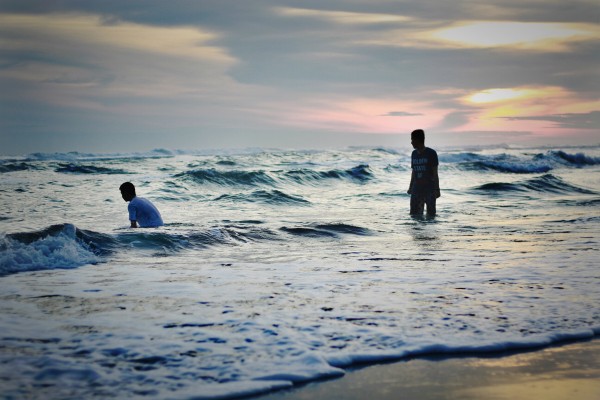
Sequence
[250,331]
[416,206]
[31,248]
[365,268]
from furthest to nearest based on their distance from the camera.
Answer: [416,206], [31,248], [365,268], [250,331]

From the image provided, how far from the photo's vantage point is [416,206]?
13.2 meters

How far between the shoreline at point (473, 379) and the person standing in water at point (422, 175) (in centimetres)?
841

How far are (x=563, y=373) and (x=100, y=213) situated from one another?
12.9 metres

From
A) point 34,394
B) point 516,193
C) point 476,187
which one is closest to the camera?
point 34,394

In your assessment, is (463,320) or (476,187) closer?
(463,320)

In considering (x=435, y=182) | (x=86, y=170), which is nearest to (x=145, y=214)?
(x=435, y=182)

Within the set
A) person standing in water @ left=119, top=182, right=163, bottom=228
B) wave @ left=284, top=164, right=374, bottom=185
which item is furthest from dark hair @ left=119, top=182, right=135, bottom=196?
wave @ left=284, top=164, right=374, bottom=185

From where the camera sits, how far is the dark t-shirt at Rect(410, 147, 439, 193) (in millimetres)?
12305

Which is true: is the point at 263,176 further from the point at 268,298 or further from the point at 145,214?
the point at 268,298

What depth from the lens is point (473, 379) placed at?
3.56m

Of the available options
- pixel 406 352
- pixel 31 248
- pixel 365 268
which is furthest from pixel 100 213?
pixel 406 352

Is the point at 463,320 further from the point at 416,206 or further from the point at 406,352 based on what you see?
the point at 416,206

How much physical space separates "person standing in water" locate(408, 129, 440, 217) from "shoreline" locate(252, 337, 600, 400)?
841 centimetres

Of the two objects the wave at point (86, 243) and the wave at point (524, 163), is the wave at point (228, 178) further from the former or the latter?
the wave at point (524, 163)
